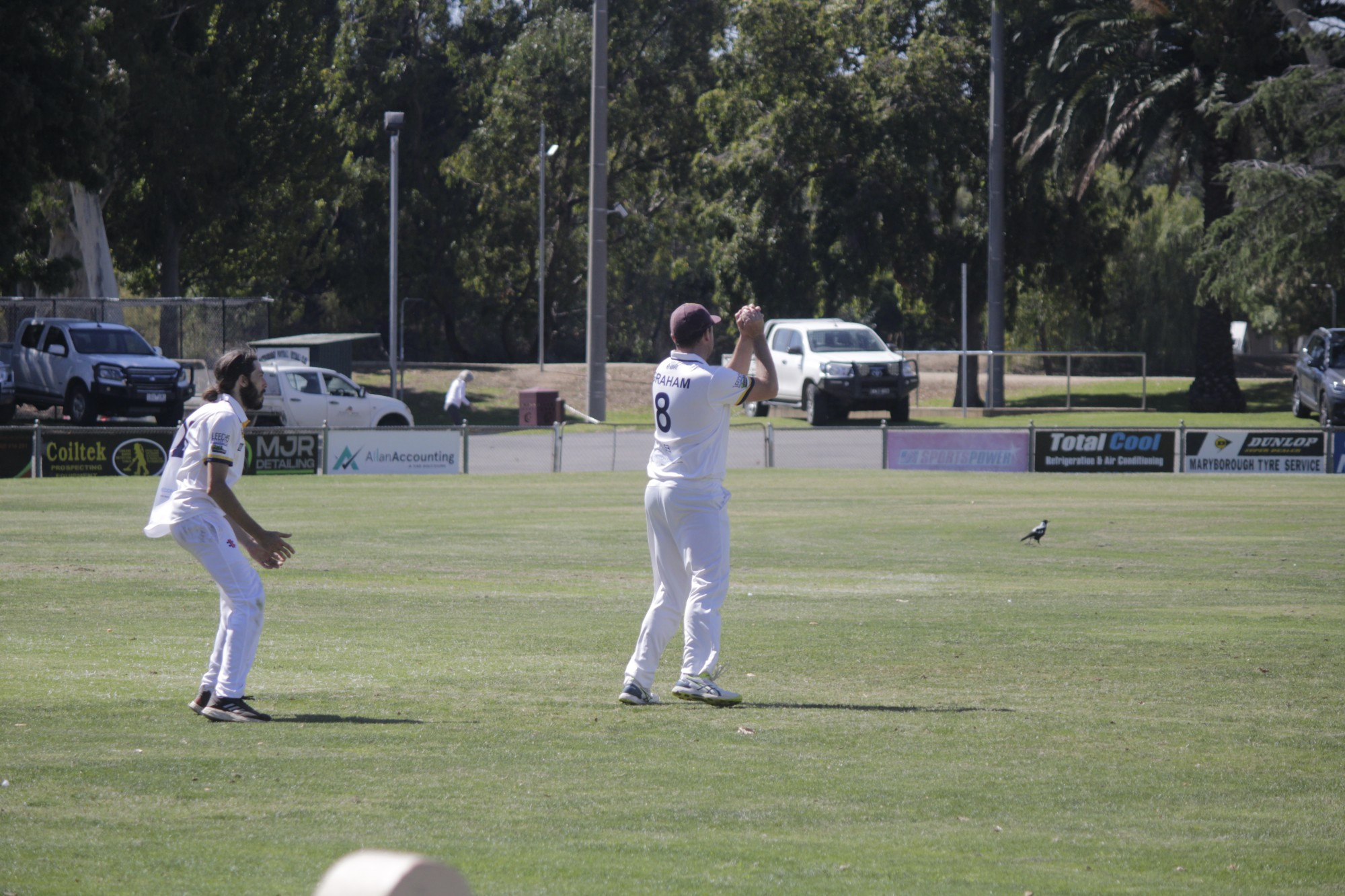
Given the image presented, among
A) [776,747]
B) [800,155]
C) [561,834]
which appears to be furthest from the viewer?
[800,155]

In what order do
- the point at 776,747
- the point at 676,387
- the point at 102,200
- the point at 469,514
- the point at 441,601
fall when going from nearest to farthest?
the point at 776,747
the point at 676,387
the point at 441,601
the point at 469,514
the point at 102,200

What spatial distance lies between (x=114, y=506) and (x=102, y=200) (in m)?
28.8

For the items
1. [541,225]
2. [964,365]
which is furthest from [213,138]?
[964,365]

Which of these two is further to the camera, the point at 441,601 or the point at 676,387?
the point at 441,601

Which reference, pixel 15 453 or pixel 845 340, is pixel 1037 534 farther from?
pixel 845 340

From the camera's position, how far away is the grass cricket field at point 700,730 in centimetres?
551

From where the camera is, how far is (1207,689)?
9172mm

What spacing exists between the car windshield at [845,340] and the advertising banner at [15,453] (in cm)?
1985

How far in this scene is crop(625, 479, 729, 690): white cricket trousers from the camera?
26.6ft

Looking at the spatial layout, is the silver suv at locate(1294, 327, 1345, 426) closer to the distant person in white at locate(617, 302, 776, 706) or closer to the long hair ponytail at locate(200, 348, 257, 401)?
the distant person in white at locate(617, 302, 776, 706)

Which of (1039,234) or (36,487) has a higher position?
(1039,234)

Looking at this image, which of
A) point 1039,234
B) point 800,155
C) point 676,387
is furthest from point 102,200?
point 676,387

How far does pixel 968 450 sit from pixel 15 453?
18.8m

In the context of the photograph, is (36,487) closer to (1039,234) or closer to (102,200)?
(102,200)
